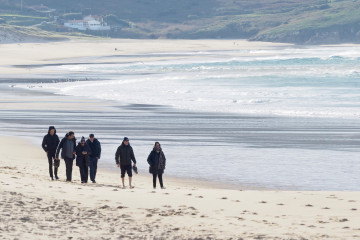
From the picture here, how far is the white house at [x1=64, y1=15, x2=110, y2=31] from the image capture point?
168125 millimetres

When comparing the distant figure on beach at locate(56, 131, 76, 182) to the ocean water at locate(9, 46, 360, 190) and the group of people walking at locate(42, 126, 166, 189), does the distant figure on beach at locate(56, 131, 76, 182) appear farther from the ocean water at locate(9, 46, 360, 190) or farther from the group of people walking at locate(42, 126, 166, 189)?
the ocean water at locate(9, 46, 360, 190)

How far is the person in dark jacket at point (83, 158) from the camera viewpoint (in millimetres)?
17047

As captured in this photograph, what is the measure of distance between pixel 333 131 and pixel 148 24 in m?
160

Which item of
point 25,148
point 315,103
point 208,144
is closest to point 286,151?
point 208,144

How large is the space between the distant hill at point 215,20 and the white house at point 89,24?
2.25 m

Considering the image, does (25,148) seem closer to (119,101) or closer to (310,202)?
(310,202)

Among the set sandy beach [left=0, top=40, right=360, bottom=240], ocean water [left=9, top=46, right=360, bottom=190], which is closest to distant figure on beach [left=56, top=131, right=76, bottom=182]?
sandy beach [left=0, top=40, right=360, bottom=240]

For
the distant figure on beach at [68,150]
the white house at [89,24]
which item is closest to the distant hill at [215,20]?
the white house at [89,24]

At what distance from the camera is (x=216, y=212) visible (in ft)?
42.3

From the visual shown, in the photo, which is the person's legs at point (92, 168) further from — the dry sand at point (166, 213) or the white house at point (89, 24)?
the white house at point (89, 24)

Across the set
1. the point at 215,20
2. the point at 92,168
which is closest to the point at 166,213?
the point at 92,168

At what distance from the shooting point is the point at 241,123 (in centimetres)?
2861

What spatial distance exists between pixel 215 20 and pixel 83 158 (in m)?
170

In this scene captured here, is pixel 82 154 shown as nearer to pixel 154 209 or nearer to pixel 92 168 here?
pixel 92 168
